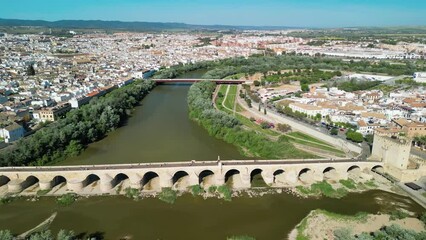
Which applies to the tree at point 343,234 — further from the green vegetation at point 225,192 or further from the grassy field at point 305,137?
the grassy field at point 305,137

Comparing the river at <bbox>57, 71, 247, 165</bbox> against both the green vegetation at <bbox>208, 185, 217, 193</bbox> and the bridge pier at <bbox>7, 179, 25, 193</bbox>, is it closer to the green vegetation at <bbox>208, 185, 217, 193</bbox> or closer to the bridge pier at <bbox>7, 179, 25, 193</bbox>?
the bridge pier at <bbox>7, 179, 25, 193</bbox>

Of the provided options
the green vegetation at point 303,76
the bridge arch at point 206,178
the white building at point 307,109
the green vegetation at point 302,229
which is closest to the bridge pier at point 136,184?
the bridge arch at point 206,178

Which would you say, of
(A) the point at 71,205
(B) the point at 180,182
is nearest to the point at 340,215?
(B) the point at 180,182

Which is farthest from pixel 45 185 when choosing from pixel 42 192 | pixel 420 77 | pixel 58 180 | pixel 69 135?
pixel 420 77

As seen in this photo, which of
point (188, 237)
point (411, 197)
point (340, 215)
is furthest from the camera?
point (411, 197)

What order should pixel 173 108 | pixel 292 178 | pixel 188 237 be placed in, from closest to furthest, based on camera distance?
1. pixel 188 237
2. pixel 292 178
3. pixel 173 108

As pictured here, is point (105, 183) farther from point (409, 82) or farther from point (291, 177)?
point (409, 82)

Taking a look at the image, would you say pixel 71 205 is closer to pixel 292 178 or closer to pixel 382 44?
pixel 292 178
